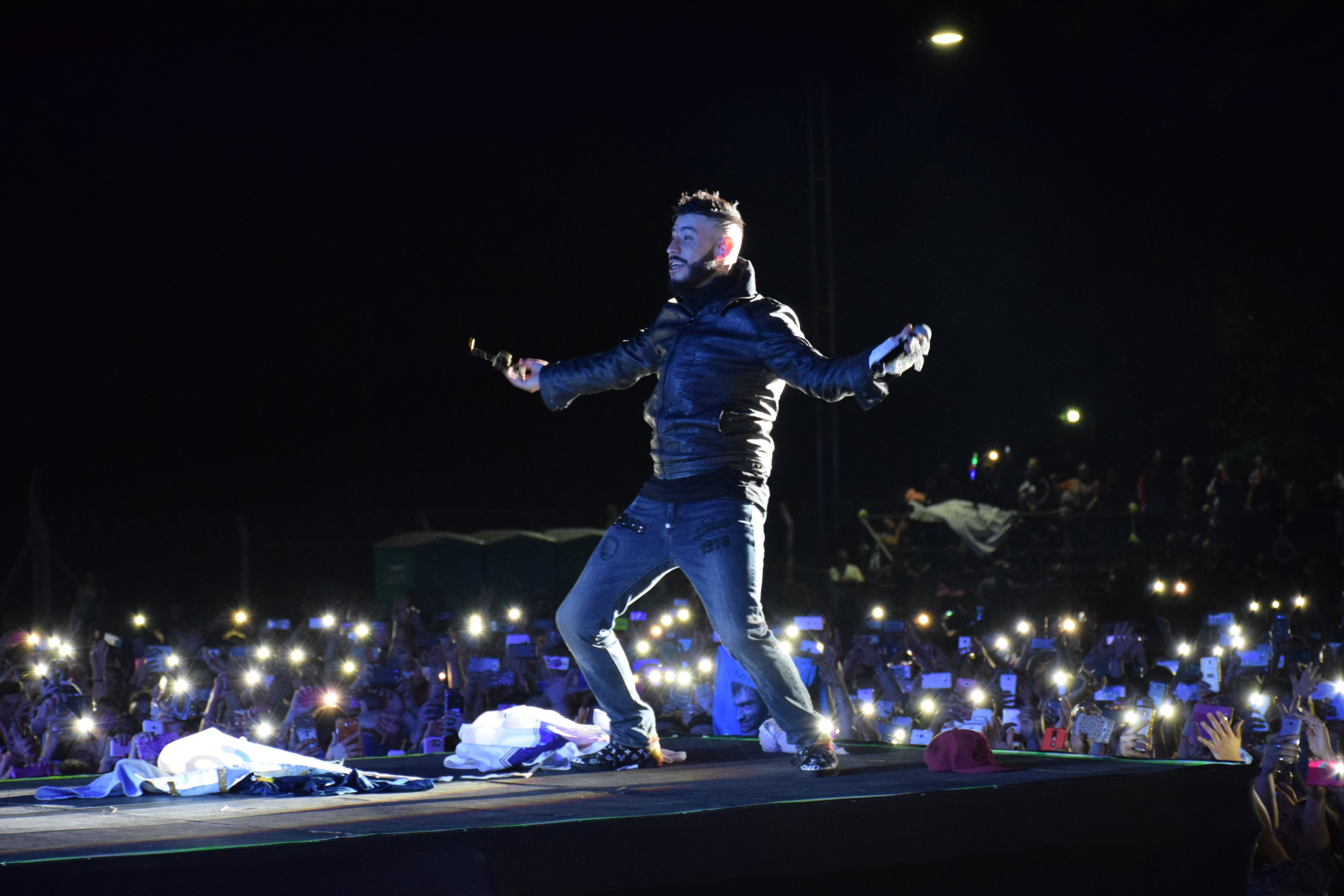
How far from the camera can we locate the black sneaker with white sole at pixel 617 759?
5.27m

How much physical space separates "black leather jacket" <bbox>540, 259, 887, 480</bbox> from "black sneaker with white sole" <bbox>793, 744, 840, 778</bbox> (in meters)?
0.93

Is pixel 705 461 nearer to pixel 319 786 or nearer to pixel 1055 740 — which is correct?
pixel 319 786

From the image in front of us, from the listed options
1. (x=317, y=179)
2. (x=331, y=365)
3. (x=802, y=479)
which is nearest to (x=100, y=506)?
(x=331, y=365)

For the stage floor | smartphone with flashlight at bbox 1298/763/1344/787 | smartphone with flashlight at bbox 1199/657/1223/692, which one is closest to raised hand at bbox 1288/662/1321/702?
smartphone with flashlight at bbox 1199/657/1223/692

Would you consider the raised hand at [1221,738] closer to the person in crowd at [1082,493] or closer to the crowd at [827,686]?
the crowd at [827,686]

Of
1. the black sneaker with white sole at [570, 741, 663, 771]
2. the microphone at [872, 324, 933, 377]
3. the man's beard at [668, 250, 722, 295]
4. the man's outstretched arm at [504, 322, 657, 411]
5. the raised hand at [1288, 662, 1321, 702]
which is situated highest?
the man's beard at [668, 250, 722, 295]

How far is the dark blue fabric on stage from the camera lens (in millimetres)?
4512

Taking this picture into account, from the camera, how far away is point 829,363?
462 cm

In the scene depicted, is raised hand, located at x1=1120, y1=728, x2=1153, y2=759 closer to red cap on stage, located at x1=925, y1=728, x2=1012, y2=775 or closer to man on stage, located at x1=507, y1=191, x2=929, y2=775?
red cap on stage, located at x1=925, y1=728, x2=1012, y2=775

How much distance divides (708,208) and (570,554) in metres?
12.3

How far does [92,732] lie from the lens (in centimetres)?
840

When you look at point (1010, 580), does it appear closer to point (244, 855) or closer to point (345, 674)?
point (345, 674)

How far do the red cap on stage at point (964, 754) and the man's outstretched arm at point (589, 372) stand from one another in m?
1.61

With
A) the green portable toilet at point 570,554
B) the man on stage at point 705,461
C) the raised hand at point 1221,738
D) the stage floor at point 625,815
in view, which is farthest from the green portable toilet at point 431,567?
the stage floor at point 625,815
